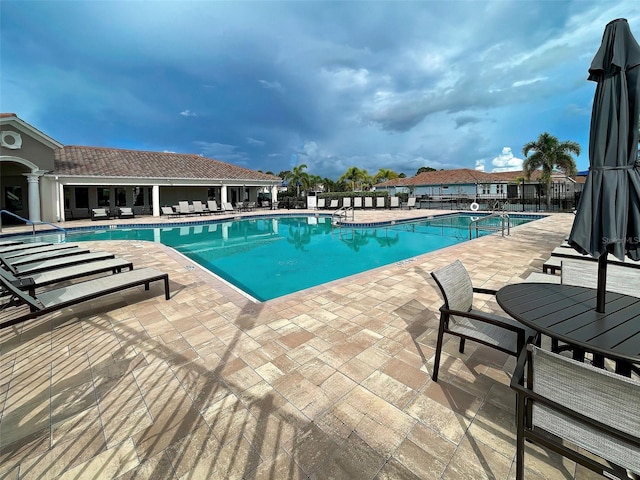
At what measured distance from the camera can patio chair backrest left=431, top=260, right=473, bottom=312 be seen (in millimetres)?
2439

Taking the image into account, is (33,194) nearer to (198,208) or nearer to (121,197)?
(121,197)

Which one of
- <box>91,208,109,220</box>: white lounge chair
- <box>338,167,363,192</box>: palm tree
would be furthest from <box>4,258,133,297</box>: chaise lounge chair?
<box>338,167,363,192</box>: palm tree

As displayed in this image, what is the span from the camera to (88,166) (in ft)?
60.5

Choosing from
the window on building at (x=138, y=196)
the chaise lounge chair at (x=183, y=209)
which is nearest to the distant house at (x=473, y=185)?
the chaise lounge chair at (x=183, y=209)

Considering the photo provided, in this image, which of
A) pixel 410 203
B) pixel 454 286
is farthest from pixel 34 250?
pixel 410 203

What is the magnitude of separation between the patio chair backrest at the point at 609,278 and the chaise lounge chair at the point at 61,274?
595 centimetres

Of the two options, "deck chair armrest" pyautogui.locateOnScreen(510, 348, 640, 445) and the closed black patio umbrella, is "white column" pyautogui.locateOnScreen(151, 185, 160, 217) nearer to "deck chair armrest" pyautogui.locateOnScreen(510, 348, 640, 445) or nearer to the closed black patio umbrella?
the closed black patio umbrella

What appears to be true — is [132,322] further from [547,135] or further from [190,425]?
[547,135]

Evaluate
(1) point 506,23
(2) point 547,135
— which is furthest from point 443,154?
(1) point 506,23

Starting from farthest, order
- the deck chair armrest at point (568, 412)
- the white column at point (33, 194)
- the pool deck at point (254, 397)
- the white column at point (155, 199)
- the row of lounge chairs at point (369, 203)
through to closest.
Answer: the row of lounge chairs at point (369, 203) < the white column at point (155, 199) < the white column at point (33, 194) < the pool deck at point (254, 397) < the deck chair armrest at point (568, 412)

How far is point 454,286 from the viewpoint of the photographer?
2.60m

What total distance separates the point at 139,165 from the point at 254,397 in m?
23.2

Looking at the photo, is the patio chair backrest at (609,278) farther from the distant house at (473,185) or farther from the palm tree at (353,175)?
the palm tree at (353,175)

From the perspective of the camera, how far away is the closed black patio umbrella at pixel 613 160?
1.89 m
